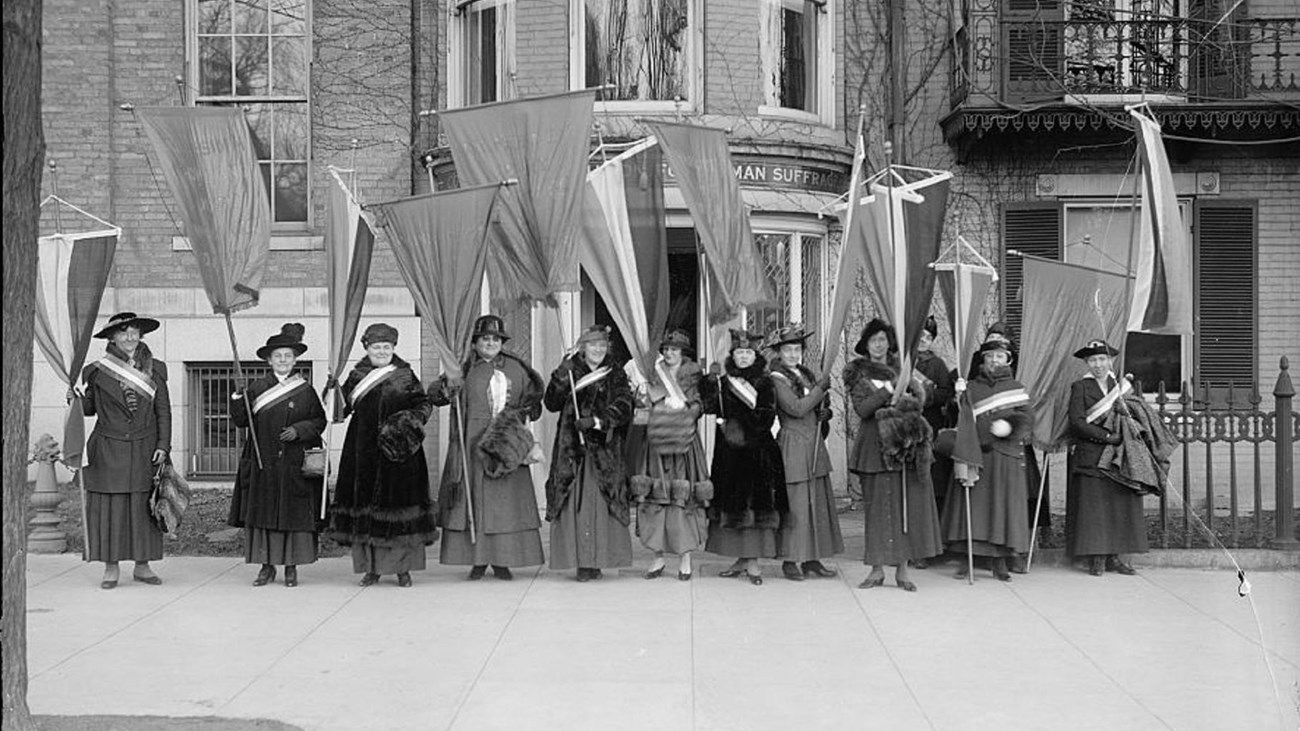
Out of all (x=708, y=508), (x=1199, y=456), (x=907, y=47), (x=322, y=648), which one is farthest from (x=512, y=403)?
(x=1199, y=456)

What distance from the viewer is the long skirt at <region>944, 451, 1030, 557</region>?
1005 cm

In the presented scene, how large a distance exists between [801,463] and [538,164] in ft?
9.56

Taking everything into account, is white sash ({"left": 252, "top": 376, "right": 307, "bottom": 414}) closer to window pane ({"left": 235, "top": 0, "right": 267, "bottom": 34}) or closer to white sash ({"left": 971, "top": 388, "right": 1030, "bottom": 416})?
white sash ({"left": 971, "top": 388, "right": 1030, "bottom": 416})

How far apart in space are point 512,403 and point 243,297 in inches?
83.4

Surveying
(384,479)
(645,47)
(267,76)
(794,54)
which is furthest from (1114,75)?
(267,76)

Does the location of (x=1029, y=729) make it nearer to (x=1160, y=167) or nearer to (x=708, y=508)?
(x=708, y=508)

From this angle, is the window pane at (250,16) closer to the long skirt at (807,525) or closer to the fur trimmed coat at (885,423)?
the fur trimmed coat at (885,423)

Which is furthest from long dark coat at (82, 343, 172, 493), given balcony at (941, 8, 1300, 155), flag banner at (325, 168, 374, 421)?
balcony at (941, 8, 1300, 155)

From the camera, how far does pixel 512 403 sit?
392 inches

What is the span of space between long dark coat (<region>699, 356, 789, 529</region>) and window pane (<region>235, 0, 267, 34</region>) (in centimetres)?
763

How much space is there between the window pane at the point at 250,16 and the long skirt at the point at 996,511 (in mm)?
9204

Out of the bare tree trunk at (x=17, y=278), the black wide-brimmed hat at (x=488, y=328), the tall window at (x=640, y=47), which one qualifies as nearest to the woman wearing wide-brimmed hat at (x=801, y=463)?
the black wide-brimmed hat at (x=488, y=328)

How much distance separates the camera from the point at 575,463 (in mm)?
9961

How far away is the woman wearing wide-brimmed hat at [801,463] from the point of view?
9914mm
